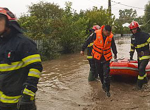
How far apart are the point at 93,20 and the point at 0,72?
18.7 meters

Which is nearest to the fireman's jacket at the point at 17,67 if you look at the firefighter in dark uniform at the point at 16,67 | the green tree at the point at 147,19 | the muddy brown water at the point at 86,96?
the firefighter in dark uniform at the point at 16,67

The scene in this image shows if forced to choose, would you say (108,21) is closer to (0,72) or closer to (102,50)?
(102,50)

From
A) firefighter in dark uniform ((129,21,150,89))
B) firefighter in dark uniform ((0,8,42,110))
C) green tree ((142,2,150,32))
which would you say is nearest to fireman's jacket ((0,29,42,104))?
firefighter in dark uniform ((0,8,42,110))

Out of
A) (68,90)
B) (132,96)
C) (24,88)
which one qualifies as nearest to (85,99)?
(68,90)

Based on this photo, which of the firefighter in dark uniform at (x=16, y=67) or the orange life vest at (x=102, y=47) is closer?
the firefighter in dark uniform at (x=16, y=67)

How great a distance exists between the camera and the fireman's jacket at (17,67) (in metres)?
2.30

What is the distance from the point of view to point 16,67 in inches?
93.0

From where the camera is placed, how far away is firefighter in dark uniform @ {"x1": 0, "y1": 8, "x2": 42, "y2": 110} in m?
2.30

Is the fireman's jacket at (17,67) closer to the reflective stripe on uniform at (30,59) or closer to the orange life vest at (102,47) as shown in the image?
the reflective stripe on uniform at (30,59)

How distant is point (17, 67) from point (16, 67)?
1cm

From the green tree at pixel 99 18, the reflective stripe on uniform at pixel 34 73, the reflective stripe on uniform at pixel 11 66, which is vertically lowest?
the reflective stripe on uniform at pixel 34 73

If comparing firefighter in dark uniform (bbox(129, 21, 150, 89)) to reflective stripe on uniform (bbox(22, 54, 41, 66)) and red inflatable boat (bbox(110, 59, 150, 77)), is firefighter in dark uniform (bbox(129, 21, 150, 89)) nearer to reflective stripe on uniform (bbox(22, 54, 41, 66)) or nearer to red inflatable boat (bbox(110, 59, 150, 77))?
red inflatable boat (bbox(110, 59, 150, 77))

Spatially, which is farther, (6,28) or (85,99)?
(85,99)

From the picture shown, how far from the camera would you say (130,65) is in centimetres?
623
